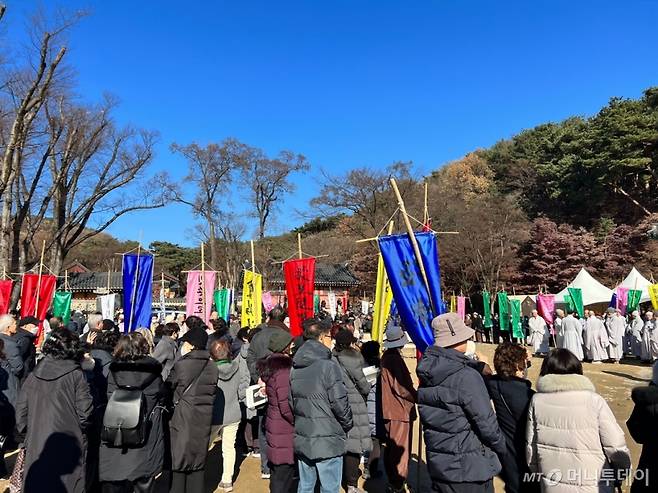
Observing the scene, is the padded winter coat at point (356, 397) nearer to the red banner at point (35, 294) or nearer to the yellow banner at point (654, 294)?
the red banner at point (35, 294)

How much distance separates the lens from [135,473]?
134 inches

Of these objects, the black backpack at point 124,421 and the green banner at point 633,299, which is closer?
the black backpack at point 124,421

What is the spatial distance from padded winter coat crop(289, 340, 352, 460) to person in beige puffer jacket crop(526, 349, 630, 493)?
1.35 m

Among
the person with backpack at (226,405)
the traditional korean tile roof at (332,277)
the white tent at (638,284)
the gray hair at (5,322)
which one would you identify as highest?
the traditional korean tile roof at (332,277)

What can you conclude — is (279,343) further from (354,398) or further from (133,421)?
(133,421)

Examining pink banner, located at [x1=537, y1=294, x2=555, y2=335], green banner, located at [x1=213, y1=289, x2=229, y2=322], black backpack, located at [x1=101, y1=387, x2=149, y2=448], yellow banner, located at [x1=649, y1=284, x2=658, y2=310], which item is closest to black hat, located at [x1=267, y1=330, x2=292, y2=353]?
black backpack, located at [x1=101, y1=387, x2=149, y2=448]

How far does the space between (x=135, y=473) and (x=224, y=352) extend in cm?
138

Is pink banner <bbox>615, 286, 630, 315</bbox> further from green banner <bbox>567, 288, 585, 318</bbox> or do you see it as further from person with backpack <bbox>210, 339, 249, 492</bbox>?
person with backpack <bbox>210, 339, 249, 492</bbox>

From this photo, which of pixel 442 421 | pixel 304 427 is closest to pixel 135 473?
pixel 304 427

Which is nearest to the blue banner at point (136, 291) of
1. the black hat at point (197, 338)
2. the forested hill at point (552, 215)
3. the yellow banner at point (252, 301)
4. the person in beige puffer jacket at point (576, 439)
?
the yellow banner at point (252, 301)

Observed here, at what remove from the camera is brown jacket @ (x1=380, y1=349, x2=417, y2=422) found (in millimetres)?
4301

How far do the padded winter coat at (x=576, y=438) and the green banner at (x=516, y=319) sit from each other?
18.3 meters

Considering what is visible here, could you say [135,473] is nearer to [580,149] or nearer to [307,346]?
[307,346]

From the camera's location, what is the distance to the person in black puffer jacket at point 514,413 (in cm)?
312
